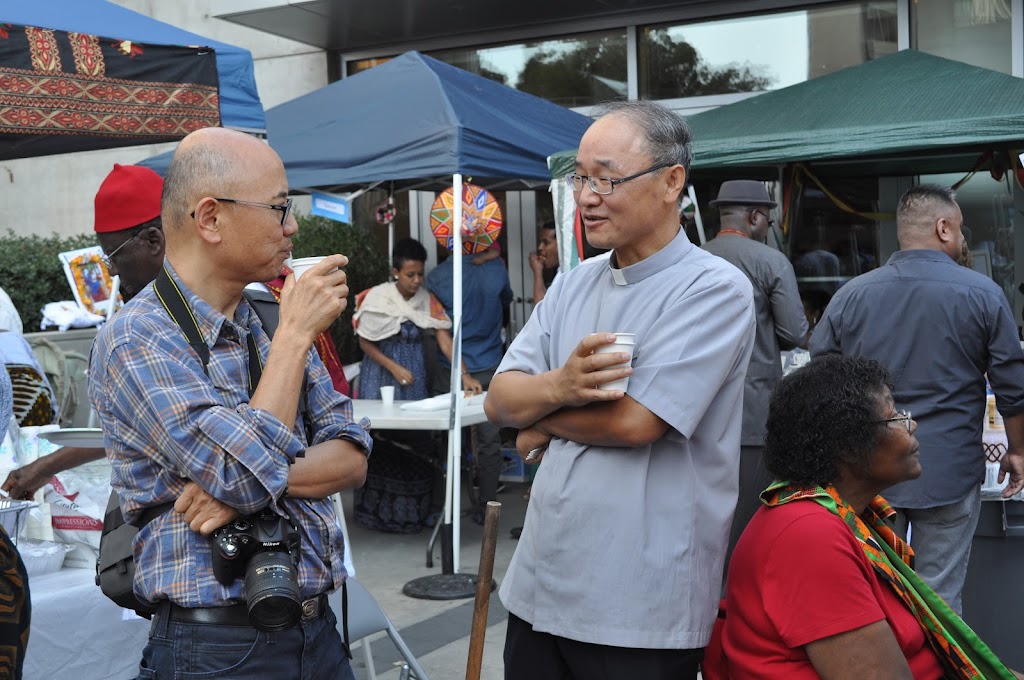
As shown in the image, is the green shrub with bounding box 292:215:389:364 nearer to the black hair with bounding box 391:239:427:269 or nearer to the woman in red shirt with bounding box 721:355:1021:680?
the black hair with bounding box 391:239:427:269

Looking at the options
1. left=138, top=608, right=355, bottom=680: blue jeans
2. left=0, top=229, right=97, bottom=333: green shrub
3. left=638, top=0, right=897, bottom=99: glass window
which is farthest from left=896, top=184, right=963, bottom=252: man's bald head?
left=0, top=229, right=97, bottom=333: green shrub

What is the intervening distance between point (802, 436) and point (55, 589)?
2273 millimetres

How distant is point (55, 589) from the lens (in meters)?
3.16

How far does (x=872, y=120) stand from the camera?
592 cm

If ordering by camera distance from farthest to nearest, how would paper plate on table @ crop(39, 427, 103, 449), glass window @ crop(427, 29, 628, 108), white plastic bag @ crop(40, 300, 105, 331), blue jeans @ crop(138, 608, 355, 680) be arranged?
1. glass window @ crop(427, 29, 628, 108)
2. white plastic bag @ crop(40, 300, 105, 331)
3. paper plate on table @ crop(39, 427, 103, 449)
4. blue jeans @ crop(138, 608, 355, 680)

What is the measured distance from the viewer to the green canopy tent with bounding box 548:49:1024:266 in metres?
5.56

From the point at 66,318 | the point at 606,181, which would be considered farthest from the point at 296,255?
the point at 606,181

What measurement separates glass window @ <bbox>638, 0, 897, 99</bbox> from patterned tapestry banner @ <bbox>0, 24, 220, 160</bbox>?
5613 mm

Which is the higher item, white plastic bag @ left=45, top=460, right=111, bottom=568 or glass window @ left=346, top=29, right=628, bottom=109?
glass window @ left=346, top=29, right=628, bottom=109

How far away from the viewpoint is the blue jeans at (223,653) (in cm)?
173

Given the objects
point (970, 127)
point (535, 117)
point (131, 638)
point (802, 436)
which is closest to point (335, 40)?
point (535, 117)

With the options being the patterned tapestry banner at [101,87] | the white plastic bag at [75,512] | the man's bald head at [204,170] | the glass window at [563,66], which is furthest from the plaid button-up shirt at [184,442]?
the glass window at [563,66]

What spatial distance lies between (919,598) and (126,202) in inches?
83.4

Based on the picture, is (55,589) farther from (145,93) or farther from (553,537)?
(145,93)
